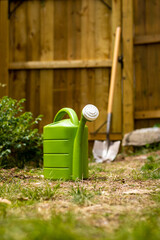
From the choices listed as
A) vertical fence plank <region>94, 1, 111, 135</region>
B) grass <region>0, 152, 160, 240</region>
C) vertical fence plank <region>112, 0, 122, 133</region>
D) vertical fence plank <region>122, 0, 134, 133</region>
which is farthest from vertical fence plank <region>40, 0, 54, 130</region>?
grass <region>0, 152, 160, 240</region>

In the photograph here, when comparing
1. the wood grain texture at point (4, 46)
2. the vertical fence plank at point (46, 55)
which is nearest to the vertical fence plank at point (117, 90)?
the vertical fence plank at point (46, 55)

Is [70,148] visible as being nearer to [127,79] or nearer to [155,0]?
[127,79]

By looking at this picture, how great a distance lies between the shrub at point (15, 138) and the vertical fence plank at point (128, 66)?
1330mm

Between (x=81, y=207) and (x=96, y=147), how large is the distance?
8.34ft

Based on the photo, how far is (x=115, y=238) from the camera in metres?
0.86

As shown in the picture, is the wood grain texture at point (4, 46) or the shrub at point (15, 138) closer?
the shrub at point (15, 138)

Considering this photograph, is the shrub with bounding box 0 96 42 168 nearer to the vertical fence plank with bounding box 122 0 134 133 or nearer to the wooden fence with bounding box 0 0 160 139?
the wooden fence with bounding box 0 0 160 139

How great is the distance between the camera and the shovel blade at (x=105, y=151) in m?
3.51

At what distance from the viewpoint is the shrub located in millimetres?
2846

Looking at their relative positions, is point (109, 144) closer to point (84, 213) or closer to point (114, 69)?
point (114, 69)

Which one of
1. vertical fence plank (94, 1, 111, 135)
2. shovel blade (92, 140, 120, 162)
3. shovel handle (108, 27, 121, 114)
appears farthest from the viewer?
vertical fence plank (94, 1, 111, 135)

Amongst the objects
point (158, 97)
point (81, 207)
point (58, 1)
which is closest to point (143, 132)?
point (158, 97)

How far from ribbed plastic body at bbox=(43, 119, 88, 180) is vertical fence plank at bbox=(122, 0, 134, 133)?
85.7 inches

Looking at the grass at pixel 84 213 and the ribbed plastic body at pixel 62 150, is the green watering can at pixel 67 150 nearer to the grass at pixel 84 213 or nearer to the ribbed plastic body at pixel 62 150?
the ribbed plastic body at pixel 62 150
